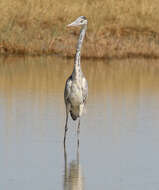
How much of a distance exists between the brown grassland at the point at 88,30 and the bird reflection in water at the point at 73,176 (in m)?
12.8

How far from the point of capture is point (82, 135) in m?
9.73

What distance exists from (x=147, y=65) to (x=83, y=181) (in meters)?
12.4

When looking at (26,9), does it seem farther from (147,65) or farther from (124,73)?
(124,73)

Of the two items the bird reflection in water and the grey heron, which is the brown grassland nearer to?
the grey heron

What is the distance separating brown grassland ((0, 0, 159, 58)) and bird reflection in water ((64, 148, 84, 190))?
42.0ft

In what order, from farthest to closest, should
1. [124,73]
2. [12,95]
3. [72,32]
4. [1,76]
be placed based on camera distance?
[72,32]
[124,73]
[1,76]
[12,95]

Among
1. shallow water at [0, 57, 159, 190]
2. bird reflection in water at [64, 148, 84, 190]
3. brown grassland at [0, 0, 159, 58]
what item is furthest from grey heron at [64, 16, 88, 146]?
brown grassland at [0, 0, 159, 58]

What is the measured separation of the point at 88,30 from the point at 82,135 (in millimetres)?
13609

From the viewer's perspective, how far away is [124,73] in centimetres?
1752

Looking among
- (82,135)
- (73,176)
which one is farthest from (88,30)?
(73,176)

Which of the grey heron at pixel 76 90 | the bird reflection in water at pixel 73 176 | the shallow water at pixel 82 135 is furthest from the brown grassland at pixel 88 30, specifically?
the bird reflection in water at pixel 73 176

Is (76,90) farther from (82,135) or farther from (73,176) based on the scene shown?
(73,176)

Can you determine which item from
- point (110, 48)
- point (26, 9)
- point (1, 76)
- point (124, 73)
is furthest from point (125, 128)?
point (26, 9)

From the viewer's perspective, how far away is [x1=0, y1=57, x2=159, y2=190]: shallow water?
746 centimetres
